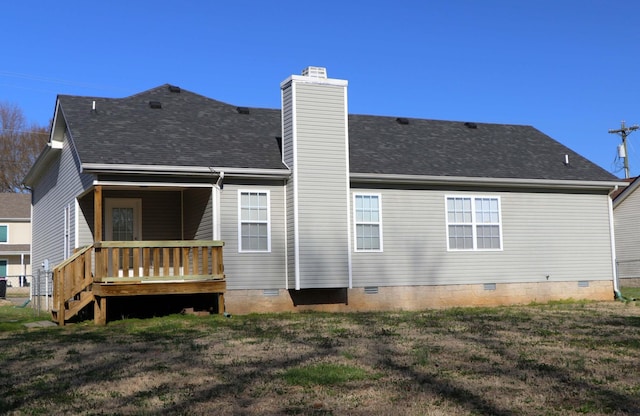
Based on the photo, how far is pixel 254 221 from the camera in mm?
16547

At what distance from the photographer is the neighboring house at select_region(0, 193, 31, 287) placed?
44.8 meters

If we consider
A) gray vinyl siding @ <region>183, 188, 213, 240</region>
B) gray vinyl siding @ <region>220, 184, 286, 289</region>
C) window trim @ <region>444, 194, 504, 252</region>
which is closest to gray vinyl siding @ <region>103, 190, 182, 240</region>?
gray vinyl siding @ <region>183, 188, 213, 240</region>

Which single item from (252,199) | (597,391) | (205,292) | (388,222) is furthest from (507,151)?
(597,391)

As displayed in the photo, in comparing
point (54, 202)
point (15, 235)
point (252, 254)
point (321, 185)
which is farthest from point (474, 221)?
point (15, 235)

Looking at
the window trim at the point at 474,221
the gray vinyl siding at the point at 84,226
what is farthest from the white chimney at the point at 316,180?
the gray vinyl siding at the point at 84,226

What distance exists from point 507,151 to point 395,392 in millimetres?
14625

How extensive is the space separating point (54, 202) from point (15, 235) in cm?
2763

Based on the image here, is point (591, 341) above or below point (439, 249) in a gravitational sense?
below

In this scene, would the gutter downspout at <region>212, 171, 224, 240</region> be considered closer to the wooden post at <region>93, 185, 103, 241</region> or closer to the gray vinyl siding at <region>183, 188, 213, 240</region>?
the gray vinyl siding at <region>183, 188, 213, 240</region>

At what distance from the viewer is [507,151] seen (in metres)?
21.1

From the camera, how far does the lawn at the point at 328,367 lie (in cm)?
714

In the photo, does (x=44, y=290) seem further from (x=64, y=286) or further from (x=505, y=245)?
(x=505, y=245)

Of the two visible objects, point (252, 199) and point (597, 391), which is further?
point (252, 199)

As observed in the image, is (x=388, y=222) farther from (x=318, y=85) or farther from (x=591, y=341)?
(x=591, y=341)
